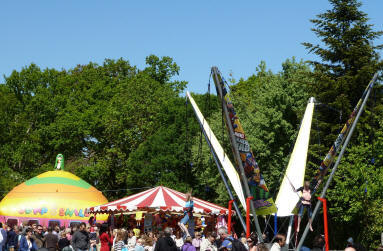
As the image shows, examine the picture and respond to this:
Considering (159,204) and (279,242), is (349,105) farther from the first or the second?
(279,242)

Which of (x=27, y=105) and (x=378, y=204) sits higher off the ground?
(x=27, y=105)

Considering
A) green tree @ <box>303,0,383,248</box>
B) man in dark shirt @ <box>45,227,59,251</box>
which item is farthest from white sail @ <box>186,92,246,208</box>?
green tree @ <box>303,0,383,248</box>

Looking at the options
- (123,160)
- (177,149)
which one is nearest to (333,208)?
(177,149)

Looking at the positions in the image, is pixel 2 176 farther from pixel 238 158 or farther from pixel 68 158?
pixel 238 158

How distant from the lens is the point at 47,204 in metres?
39.9

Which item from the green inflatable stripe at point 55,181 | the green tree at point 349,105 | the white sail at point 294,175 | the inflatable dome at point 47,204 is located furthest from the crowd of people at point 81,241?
the green inflatable stripe at point 55,181

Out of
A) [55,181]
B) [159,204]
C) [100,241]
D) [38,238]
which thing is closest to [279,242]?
[100,241]

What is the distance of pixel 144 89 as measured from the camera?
5406 cm

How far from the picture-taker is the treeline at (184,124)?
34.2 meters

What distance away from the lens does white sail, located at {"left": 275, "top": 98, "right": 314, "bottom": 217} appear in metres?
17.5

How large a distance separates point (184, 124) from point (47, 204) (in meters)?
13.3

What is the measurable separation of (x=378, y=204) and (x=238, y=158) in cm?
1740

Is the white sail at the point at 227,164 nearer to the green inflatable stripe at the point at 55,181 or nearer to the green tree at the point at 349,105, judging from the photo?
the green tree at the point at 349,105

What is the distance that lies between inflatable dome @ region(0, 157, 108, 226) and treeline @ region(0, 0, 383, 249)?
4.94m
